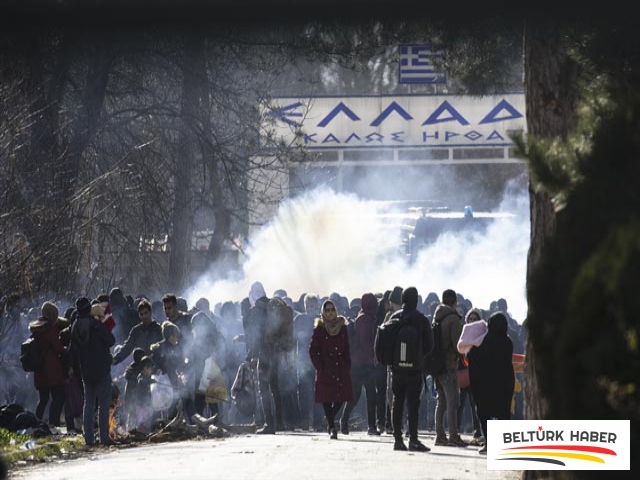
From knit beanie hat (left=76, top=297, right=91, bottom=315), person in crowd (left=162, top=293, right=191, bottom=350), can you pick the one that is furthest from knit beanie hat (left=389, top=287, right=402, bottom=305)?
knit beanie hat (left=76, top=297, right=91, bottom=315)

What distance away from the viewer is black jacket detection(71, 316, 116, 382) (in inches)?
598

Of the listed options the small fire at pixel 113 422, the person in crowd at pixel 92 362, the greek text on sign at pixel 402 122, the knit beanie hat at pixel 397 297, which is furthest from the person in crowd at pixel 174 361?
the greek text on sign at pixel 402 122

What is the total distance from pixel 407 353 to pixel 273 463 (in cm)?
223

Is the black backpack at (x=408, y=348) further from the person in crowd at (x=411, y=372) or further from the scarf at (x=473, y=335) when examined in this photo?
the scarf at (x=473, y=335)

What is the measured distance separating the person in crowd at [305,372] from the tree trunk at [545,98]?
21.5 feet

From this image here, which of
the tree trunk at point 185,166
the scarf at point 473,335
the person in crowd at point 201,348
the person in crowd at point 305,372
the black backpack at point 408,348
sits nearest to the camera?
the black backpack at point 408,348

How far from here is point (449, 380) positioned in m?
15.7

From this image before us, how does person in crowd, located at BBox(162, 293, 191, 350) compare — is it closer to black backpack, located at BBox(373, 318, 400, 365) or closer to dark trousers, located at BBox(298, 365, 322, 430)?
dark trousers, located at BBox(298, 365, 322, 430)

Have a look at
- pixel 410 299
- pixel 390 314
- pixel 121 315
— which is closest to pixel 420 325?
pixel 410 299

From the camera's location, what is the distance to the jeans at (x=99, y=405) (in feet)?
50.2

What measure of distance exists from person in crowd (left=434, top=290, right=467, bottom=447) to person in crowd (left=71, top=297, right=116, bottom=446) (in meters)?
3.56

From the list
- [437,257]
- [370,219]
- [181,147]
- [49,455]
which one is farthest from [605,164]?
[370,219]

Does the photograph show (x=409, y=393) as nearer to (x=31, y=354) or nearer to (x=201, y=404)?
(x=201, y=404)

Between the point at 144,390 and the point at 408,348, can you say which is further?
the point at 144,390
